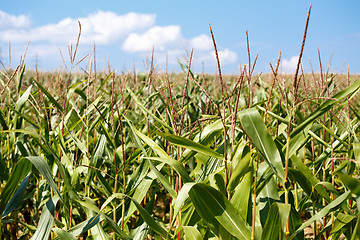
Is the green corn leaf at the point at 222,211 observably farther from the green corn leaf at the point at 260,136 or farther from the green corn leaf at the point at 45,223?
the green corn leaf at the point at 45,223

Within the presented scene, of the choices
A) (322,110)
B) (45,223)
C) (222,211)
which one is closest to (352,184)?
(322,110)

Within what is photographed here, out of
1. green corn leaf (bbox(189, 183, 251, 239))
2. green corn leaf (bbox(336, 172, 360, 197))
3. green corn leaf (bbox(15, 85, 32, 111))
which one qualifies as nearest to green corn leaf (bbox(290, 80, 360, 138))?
green corn leaf (bbox(336, 172, 360, 197))

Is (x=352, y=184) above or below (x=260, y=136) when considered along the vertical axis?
below

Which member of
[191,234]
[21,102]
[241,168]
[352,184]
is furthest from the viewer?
[21,102]

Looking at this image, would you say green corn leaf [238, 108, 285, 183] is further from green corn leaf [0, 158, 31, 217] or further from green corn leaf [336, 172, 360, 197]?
green corn leaf [0, 158, 31, 217]

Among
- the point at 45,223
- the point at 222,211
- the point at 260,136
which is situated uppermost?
the point at 260,136

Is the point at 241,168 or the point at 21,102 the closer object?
the point at 241,168

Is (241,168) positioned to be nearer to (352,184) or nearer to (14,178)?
(352,184)

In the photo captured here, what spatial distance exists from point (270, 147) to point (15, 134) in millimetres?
1797

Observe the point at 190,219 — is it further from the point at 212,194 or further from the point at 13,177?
the point at 13,177

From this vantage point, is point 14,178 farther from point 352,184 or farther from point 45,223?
point 352,184

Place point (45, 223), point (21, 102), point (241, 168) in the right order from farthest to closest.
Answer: point (21, 102), point (45, 223), point (241, 168)

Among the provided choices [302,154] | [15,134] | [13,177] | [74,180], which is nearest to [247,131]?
[13,177]

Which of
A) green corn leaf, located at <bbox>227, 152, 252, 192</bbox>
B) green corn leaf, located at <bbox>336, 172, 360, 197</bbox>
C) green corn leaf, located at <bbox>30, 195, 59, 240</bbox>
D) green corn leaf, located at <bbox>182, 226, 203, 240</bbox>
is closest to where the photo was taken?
green corn leaf, located at <bbox>336, 172, 360, 197</bbox>
